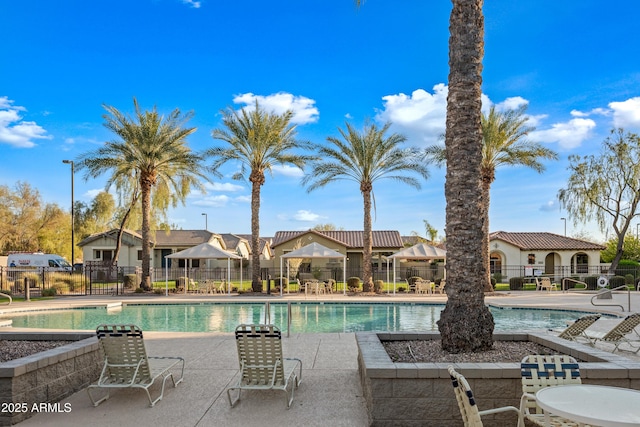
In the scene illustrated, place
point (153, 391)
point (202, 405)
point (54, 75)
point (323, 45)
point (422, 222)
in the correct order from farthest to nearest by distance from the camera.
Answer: point (422, 222), point (54, 75), point (323, 45), point (153, 391), point (202, 405)

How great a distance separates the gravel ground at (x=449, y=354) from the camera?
615cm

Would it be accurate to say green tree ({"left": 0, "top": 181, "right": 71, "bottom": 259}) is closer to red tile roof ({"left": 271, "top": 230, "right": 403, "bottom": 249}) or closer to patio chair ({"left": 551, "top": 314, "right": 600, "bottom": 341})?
red tile roof ({"left": 271, "top": 230, "right": 403, "bottom": 249})

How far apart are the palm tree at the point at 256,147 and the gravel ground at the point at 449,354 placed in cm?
1816

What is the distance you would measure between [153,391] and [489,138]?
2168 cm

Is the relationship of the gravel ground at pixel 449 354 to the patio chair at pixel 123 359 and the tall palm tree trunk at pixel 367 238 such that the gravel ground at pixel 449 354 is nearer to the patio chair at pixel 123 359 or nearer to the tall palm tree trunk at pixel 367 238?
the patio chair at pixel 123 359

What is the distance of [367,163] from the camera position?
981 inches

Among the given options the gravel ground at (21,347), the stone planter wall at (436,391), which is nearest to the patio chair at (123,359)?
the gravel ground at (21,347)

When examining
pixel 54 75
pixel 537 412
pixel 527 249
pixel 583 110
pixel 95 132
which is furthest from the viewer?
pixel 527 249

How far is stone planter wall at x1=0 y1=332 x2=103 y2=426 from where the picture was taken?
210 inches

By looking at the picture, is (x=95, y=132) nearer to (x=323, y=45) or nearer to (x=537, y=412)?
(x=323, y=45)

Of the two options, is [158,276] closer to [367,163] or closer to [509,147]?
[367,163]

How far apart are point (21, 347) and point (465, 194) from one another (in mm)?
6604

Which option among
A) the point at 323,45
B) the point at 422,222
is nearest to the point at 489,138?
the point at 323,45

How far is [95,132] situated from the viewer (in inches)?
1133
